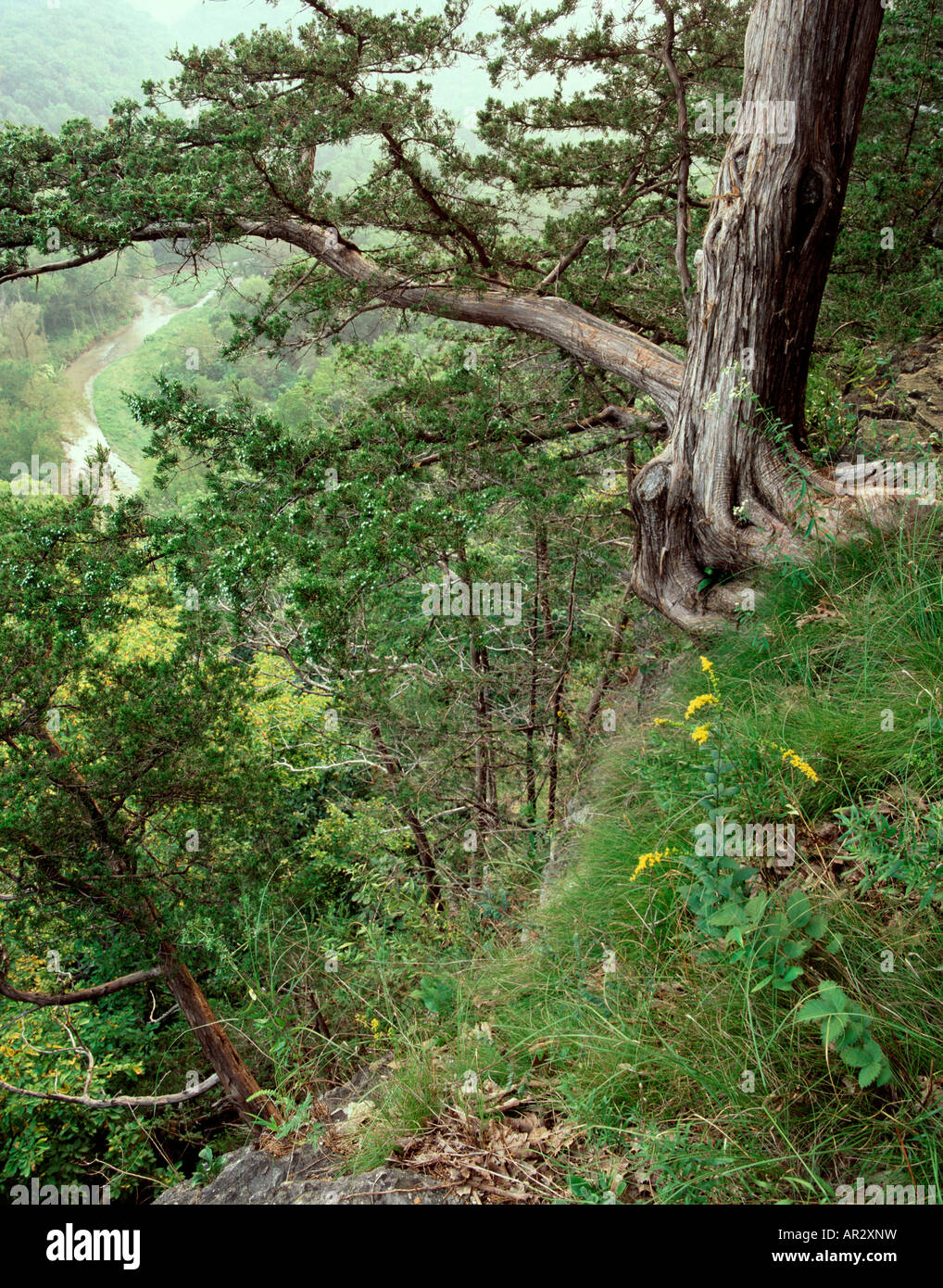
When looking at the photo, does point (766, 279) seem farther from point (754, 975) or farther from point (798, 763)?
point (754, 975)

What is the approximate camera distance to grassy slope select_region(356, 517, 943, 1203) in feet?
5.54

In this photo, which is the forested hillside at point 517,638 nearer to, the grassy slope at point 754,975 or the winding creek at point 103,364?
the grassy slope at point 754,975

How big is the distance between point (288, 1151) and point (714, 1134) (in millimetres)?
1445

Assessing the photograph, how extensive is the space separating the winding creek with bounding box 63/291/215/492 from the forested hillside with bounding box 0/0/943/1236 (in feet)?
157

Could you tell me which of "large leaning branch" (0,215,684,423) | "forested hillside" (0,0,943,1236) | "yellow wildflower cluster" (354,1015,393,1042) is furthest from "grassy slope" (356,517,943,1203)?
"large leaning branch" (0,215,684,423)

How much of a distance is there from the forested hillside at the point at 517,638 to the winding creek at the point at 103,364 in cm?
4777

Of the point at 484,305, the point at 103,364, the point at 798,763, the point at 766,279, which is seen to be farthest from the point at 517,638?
the point at 103,364

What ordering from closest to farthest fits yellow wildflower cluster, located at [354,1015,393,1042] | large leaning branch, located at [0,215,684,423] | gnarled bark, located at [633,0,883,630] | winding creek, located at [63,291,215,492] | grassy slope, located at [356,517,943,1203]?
grassy slope, located at [356,517,943,1203] < yellow wildflower cluster, located at [354,1015,393,1042] < gnarled bark, located at [633,0,883,630] < large leaning branch, located at [0,215,684,423] < winding creek, located at [63,291,215,492]

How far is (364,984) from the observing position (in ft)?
10.4

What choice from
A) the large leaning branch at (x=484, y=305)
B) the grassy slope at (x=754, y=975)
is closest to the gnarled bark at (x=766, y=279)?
the grassy slope at (x=754, y=975)

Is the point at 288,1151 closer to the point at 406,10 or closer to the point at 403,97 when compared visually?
the point at 403,97

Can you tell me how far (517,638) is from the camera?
274 inches

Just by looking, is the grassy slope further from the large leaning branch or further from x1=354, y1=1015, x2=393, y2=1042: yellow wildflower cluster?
the large leaning branch

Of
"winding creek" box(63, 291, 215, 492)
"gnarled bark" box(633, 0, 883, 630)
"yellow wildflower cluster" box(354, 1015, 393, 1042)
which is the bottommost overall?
"yellow wildflower cluster" box(354, 1015, 393, 1042)
